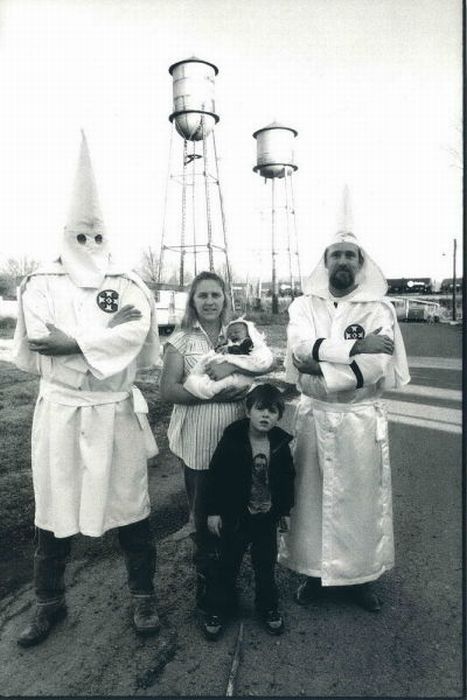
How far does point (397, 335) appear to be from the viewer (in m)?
3.34

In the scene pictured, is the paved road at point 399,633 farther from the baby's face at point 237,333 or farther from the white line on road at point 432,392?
the white line on road at point 432,392

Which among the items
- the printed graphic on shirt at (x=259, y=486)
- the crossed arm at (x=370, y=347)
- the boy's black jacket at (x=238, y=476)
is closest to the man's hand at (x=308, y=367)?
the crossed arm at (x=370, y=347)

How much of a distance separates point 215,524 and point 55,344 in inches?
48.8

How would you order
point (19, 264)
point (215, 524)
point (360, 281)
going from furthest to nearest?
point (19, 264) < point (360, 281) < point (215, 524)

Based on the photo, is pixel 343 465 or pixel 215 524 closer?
pixel 215 524

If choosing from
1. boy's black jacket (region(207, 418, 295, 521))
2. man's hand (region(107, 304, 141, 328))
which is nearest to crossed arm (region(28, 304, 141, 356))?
man's hand (region(107, 304, 141, 328))

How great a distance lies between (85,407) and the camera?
2.97 metres

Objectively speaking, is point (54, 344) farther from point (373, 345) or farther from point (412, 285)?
point (412, 285)

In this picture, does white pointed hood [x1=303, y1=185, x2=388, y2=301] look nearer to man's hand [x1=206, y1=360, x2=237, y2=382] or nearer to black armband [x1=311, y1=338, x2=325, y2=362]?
black armband [x1=311, y1=338, x2=325, y2=362]

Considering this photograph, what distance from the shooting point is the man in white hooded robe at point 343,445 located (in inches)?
127

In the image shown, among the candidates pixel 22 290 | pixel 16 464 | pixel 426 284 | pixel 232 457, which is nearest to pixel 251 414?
pixel 232 457

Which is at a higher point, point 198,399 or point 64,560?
point 198,399

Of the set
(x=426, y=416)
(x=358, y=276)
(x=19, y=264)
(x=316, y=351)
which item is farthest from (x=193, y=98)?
(x=19, y=264)

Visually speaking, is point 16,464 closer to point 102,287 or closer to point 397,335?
point 102,287
